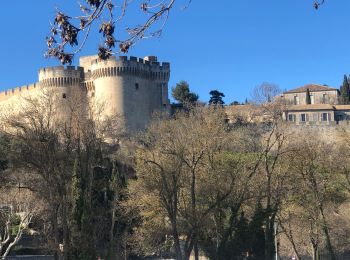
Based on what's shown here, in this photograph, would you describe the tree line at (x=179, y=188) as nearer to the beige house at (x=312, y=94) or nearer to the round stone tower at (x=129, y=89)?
the round stone tower at (x=129, y=89)

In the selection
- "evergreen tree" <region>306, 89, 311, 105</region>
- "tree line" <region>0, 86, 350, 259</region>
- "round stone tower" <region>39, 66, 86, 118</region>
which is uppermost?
"round stone tower" <region>39, 66, 86, 118</region>

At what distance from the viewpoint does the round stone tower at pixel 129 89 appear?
227ft

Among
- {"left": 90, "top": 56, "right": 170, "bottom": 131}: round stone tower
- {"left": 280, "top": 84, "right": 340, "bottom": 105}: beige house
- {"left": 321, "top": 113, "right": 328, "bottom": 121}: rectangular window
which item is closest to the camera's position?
{"left": 90, "top": 56, "right": 170, "bottom": 131}: round stone tower

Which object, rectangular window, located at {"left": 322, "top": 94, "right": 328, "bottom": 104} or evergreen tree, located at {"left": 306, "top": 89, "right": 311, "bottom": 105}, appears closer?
evergreen tree, located at {"left": 306, "top": 89, "right": 311, "bottom": 105}

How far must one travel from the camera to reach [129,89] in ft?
231

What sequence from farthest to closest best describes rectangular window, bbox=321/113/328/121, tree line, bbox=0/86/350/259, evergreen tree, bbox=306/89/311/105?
1. evergreen tree, bbox=306/89/311/105
2. rectangular window, bbox=321/113/328/121
3. tree line, bbox=0/86/350/259

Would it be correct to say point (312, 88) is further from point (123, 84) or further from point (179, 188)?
point (179, 188)

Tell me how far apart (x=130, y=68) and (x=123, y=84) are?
7.45 ft

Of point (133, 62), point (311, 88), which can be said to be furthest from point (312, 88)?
point (133, 62)

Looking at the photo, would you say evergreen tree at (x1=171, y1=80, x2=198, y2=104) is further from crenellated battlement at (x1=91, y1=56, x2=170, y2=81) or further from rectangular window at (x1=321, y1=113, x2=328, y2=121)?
rectangular window at (x1=321, y1=113, x2=328, y2=121)

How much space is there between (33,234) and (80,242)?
15.0 metres

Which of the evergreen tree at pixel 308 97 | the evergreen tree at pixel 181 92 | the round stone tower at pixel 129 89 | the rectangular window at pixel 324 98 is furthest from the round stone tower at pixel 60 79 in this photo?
the rectangular window at pixel 324 98

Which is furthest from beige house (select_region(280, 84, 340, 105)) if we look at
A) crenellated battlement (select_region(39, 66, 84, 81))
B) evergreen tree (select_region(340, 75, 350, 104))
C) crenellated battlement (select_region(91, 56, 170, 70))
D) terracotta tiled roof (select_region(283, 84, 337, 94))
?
crenellated battlement (select_region(39, 66, 84, 81))

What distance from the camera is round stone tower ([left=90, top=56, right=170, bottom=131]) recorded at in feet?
227
